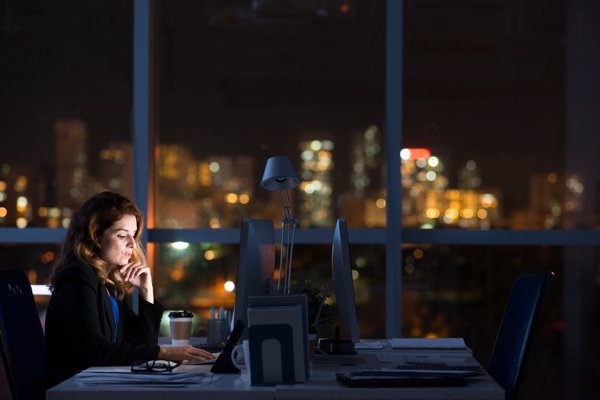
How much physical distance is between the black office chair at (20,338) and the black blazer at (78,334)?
96 mm

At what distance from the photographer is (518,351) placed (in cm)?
309

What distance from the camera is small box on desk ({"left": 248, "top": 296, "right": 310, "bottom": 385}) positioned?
2535mm

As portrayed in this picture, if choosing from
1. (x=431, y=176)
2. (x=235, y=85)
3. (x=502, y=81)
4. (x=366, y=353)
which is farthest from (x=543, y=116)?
(x=366, y=353)

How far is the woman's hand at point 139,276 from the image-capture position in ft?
11.8

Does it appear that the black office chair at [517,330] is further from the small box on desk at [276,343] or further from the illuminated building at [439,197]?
the illuminated building at [439,197]

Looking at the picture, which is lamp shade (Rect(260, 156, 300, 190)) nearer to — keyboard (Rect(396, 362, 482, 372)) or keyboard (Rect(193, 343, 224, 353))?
keyboard (Rect(193, 343, 224, 353))

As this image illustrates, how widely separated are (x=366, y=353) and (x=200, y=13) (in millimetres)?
2763

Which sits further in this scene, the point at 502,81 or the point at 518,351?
the point at 502,81

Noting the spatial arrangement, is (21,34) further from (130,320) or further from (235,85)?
(130,320)

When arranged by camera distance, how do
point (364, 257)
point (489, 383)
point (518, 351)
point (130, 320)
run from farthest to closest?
point (364, 257), point (130, 320), point (518, 351), point (489, 383)

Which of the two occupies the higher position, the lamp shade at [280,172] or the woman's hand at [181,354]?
the lamp shade at [280,172]

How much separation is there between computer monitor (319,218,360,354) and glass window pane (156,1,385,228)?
6.84 ft

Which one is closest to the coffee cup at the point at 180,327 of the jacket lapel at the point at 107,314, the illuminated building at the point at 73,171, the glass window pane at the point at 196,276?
the jacket lapel at the point at 107,314

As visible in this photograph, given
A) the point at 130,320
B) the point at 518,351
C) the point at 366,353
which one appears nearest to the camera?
the point at 518,351
